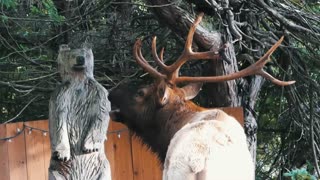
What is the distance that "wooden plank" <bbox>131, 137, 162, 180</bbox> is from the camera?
6070mm

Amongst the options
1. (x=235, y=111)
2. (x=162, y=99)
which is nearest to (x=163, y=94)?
(x=162, y=99)

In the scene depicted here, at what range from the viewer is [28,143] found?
218 inches

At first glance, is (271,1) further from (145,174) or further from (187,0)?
(145,174)

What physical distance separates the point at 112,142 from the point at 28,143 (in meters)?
0.83

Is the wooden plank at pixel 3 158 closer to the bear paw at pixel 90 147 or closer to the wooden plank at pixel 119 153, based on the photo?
the wooden plank at pixel 119 153

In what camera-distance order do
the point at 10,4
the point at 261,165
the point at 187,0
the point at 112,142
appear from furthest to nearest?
the point at 261,165, the point at 187,0, the point at 112,142, the point at 10,4

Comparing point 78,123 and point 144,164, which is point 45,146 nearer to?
point 144,164

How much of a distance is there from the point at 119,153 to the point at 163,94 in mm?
1097

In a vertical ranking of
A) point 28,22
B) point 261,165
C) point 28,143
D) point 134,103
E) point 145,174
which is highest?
point 28,22

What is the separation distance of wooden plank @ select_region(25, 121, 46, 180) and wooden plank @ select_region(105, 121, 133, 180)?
65 centimetres

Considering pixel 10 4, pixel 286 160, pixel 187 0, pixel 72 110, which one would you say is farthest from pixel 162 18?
pixel 286 160

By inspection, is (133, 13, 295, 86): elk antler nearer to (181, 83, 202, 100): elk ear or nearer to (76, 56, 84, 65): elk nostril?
(181, 83, 202, 100): elk ear

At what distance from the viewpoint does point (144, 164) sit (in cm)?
614

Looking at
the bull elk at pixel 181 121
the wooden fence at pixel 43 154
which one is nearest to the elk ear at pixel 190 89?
the bull elk at pixel 181 121
